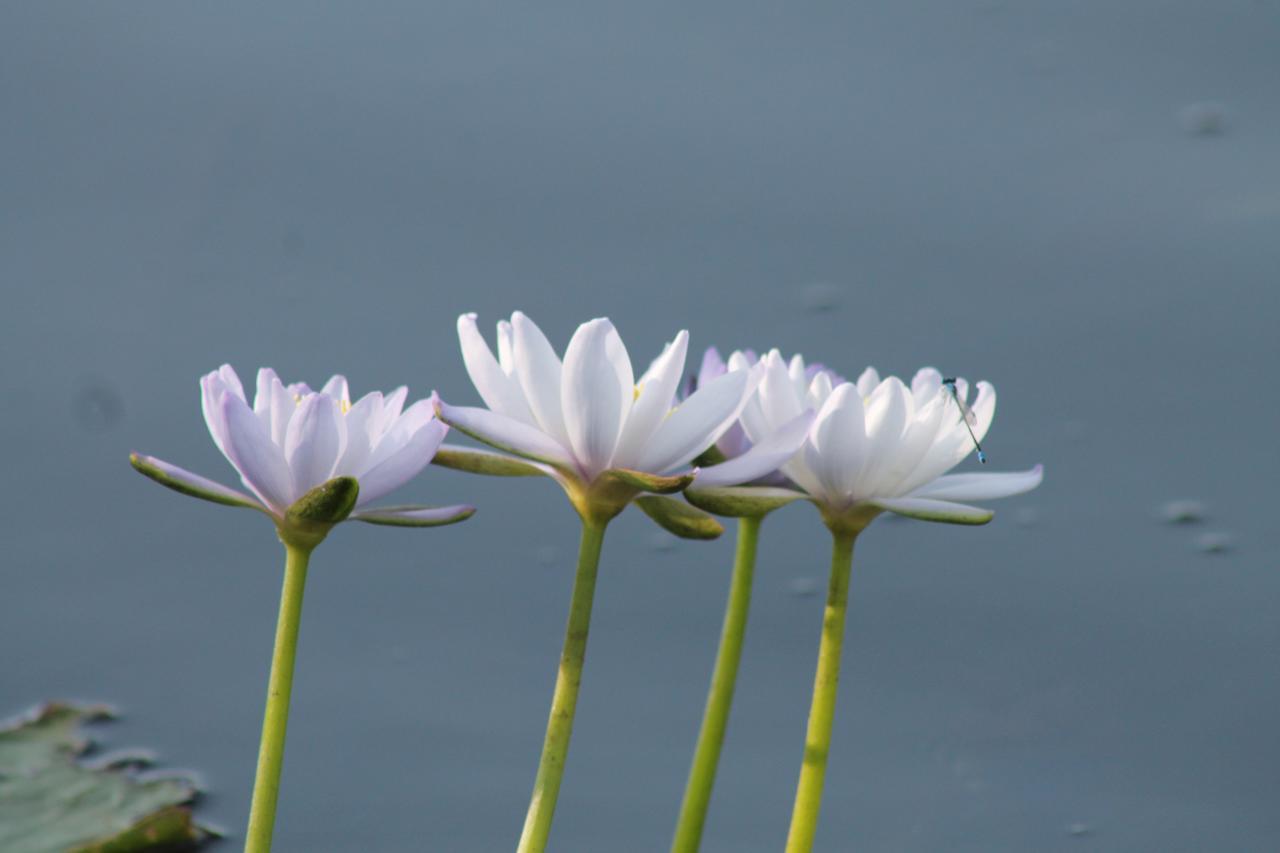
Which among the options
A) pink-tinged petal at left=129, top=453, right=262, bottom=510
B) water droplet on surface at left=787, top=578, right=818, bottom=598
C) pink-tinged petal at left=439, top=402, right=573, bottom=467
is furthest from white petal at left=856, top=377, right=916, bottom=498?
water droplet on surface at left=787, top=578, right=818, bottom=598

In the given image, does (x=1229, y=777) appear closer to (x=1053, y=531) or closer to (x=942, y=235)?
(x=1053, y=531)

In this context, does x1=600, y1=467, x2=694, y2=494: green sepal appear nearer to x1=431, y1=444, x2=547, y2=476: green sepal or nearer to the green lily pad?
x1=431, y1=444, x2=547, y2=476: green sepal

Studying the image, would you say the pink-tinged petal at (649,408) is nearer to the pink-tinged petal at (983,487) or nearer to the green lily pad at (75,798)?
the pink-tinged petal at (983,487)

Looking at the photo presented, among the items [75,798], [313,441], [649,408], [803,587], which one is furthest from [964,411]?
[75,798]

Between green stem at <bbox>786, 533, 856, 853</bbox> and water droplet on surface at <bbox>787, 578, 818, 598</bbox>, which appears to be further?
water droplet on surface at <bbox>787, 578, 818, 598</bbox>

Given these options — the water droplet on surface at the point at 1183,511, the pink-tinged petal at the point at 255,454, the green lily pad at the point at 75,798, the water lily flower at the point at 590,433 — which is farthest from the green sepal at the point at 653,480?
the water droplet on surface at the point at 1183,511

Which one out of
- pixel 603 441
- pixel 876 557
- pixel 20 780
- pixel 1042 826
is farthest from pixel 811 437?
pixel 20 780

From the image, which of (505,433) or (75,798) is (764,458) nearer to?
(505,433)
